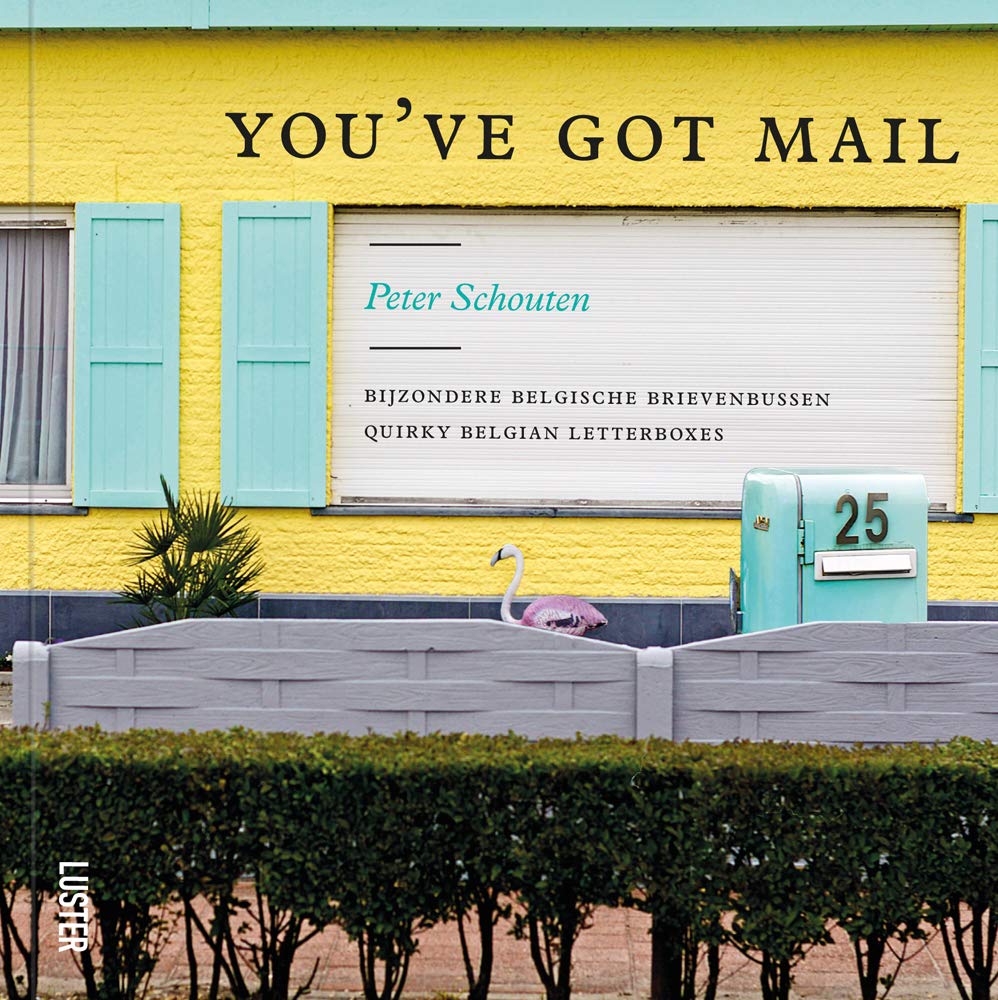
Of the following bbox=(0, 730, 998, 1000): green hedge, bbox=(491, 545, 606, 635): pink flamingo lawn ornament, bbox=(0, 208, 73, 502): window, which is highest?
bbox=(0, 208, 73, 502): window

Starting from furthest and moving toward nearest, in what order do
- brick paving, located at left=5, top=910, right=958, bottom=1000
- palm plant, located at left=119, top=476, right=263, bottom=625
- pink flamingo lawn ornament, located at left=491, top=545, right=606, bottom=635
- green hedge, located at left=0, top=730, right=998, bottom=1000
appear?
palm plant, located at left=119, top=476, right=263, bottom=625 < pink flamingo lawn ornament, located at left=491, top=545, right=606, bottom=635 < brick paving, located at left=5, top=910, right=958, bottom=1000 < green hedge, located at left=0, top=730, right=998, bottom=1000

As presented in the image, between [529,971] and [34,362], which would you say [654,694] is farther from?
[34,362]

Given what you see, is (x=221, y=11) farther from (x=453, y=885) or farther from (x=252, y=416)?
(x=453, y=885)

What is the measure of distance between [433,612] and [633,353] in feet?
7.79

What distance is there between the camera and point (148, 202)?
1020 cm

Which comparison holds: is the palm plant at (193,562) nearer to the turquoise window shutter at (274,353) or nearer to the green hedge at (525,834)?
the turquoise window shutter at (274,353)

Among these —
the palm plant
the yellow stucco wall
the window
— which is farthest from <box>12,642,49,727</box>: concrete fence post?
the window

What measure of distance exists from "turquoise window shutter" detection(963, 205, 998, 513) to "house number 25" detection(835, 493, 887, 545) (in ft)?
12.3

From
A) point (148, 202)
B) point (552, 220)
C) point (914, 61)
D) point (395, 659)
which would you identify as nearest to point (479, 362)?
point (552, 220)

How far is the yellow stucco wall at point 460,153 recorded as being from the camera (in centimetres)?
1014

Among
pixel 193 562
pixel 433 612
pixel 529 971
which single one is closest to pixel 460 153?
pixel 433 612

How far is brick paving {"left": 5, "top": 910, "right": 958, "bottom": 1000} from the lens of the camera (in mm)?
4898

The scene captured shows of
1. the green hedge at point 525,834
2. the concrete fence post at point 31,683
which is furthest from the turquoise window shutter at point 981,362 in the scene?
the concrete fence post at point 31,683

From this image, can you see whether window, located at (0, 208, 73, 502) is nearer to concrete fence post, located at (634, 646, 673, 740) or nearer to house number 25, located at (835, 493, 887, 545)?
house number 25, located at (835, 493, 887, 545)
